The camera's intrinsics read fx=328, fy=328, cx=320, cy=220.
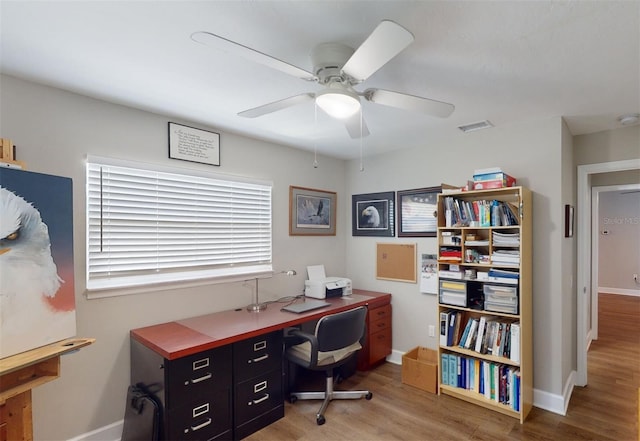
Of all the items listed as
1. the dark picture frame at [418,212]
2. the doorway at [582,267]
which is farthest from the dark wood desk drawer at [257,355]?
the doorway at [582,267]

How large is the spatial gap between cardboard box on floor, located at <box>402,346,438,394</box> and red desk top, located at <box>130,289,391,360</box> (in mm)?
738

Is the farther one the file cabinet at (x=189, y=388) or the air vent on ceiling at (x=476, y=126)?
the air vent on ceiling at (x=476, y=126)

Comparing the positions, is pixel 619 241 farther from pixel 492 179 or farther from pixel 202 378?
pixel 202 378

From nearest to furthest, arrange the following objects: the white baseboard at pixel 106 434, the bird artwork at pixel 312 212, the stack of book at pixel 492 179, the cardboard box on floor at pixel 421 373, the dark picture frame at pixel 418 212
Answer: the white baseboard at pixel 106 434
the stack of book at pixel 492 179
the cardboard box on floor at pixel 421 373
the dark picture frame at pixel 418 212
the bird artwork at pixel 312 212

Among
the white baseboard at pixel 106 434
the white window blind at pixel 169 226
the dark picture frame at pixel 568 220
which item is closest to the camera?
the white baseboard at pixel 106 434

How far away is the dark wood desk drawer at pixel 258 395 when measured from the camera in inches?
89.6

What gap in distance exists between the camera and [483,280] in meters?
2.63

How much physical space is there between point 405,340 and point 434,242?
1.11 m

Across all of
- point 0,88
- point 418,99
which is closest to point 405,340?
point 418,99

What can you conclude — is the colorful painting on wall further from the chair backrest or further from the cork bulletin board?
the cork bulletin board

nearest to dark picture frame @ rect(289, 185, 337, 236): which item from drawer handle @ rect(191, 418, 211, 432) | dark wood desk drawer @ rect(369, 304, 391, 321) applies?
dark wood desk drawer @ rect(369, 304, 391, 321)

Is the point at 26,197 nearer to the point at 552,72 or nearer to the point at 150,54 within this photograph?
the point at 150,54

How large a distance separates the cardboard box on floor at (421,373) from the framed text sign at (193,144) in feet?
8.33

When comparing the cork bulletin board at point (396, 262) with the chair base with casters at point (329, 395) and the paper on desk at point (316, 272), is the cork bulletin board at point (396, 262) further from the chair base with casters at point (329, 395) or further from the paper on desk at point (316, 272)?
the chair base with casters at point (329, 395)
